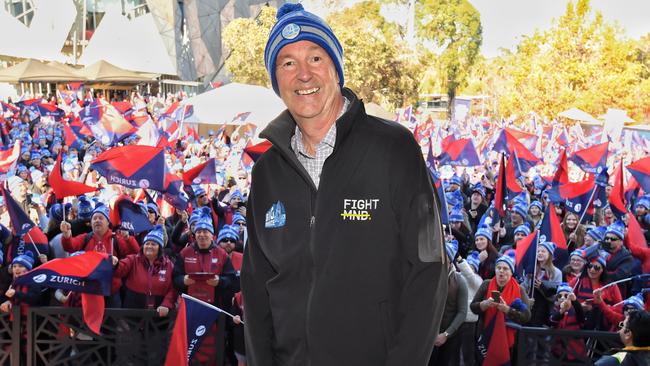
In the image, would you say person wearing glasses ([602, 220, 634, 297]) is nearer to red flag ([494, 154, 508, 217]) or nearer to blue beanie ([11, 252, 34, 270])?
red flag ([494, 154, 508, 217])

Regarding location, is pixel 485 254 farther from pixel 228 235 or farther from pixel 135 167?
pixel 135 167

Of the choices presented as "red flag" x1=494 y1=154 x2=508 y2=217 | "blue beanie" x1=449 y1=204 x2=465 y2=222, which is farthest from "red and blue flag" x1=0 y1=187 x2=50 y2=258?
"red flag" x1=494 y1=154 x2=508 y2=217

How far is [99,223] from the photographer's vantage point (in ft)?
26.4

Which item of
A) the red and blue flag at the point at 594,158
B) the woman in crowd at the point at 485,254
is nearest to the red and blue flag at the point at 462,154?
the red and blue flag at the point at 594,158

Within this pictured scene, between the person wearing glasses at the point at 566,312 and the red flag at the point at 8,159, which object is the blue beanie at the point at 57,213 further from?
the person wearing glasses at the point at 566,312

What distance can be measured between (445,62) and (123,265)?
198 ft

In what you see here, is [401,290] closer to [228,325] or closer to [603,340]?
[603,340]

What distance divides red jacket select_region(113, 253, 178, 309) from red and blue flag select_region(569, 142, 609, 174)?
29.0 feet

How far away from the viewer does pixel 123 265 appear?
7066 millimetres

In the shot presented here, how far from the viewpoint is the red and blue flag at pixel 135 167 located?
9.65 m

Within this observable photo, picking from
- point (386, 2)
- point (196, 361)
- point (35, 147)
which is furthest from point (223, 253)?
point (386, 2)

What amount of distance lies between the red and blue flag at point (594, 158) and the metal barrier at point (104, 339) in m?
9.56

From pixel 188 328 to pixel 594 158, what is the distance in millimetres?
9758

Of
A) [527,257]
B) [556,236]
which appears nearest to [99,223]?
[527,257]
